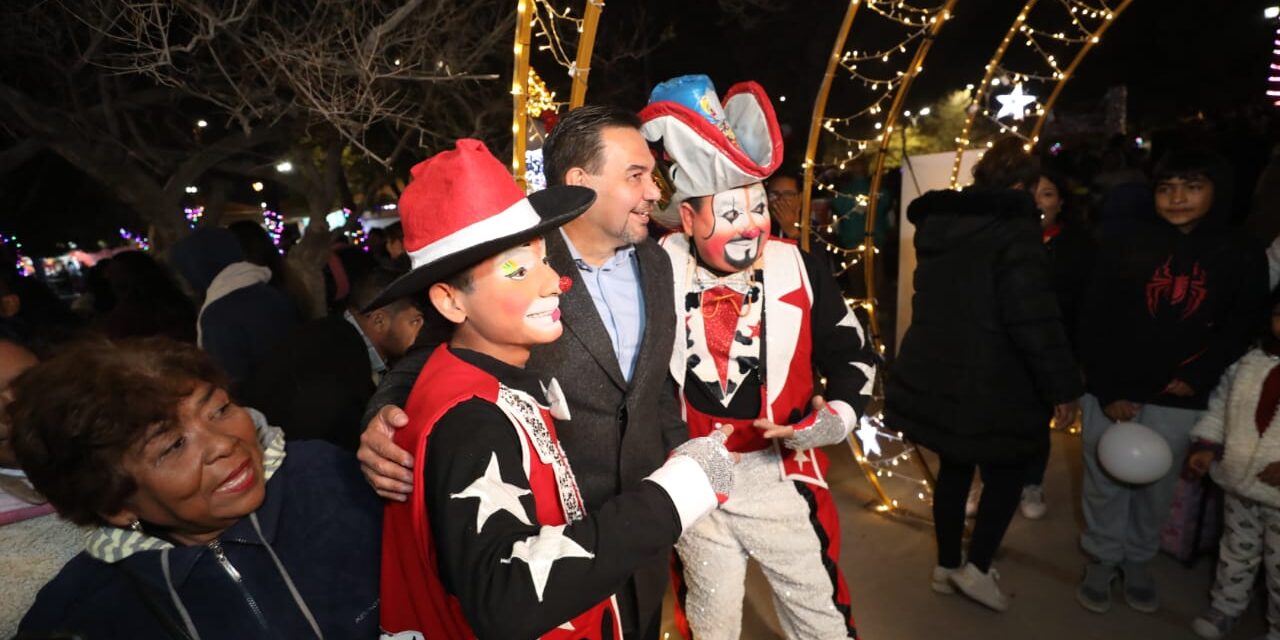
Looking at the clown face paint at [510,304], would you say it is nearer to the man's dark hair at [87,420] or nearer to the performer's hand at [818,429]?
the man's dark hair at [87,420]

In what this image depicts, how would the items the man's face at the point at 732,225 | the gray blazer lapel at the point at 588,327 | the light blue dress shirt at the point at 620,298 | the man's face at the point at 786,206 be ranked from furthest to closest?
the man's face at the point at 786,206
the man's face at the point at 732,225
the light blue dress shirt at the point at 620,298
the gray blazer lapel at the point at 588,327

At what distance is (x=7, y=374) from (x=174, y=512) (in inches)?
33.7

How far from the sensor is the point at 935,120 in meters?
17.3

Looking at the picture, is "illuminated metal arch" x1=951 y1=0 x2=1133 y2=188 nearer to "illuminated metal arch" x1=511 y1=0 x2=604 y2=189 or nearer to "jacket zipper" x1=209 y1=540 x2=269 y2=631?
"illuminated metal arch" x1=511 y1=0 x2=604 y2=189

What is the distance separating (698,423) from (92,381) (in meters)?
1.59

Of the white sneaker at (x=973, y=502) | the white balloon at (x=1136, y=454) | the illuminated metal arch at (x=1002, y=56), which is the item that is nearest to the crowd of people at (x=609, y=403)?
the white balloon at (x=1136, y=454)

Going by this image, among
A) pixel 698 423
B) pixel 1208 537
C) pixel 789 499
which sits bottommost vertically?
pixel 1208 537

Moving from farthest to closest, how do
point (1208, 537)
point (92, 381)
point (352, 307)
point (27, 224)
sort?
1. point (27, 224)
2. point (1208, 537)
3. point (352, 307)
4. point (92, 381)

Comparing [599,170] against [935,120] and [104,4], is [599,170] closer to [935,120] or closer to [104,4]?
[104,4]

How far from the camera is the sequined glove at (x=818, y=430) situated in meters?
2.00

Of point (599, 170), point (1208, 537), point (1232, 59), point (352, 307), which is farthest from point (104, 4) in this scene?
point (1232, 59)

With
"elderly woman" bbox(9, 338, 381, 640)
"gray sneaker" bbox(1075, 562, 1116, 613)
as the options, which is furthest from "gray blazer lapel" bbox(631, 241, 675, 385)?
"gray sneaker" bbox(1075, 562, 1116, 613)

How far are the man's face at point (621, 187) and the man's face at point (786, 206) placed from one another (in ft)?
8.76

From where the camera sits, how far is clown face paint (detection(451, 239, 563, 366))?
1368 millimetres
